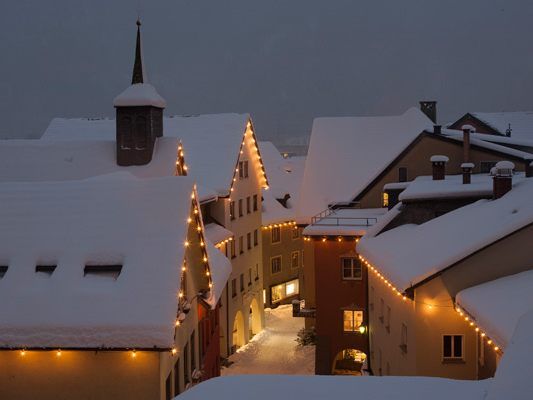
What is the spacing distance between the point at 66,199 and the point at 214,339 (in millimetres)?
10584

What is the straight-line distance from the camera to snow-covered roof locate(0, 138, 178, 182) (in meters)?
30.7

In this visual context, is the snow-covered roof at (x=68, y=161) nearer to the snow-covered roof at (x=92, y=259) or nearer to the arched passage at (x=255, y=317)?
the snow-covered roof at (x=92, y=259)

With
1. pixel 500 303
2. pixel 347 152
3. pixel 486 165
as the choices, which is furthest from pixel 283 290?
pixel 500 303

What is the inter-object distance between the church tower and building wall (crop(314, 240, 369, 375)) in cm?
908

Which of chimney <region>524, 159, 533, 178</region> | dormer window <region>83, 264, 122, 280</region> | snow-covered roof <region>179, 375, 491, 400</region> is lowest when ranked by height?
snow-covered roof <region>179, 375, 491, 400</region>

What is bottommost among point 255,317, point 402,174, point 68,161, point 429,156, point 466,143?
point 255,317

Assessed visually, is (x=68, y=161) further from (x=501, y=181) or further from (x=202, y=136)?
(x=501, y=181)

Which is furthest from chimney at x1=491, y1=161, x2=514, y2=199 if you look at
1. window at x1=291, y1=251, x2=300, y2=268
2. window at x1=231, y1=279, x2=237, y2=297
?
window at x1=291, y1=251, x2=300, y2=268

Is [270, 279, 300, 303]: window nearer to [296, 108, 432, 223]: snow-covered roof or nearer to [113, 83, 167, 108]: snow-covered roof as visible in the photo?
[296, 108, 432, 223]: snow-covered roof

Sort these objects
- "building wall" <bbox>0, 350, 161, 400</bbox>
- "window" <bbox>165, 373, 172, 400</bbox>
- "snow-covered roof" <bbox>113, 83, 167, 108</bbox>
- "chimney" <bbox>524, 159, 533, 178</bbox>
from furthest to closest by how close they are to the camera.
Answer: "snow-covered roof" <bbox>113, 83, 167, 108</bbox> < "chimney" <bbox>524, 159, 533, 178</bbox> < "window" <bbox>165, 373, 172, 400</bbox> < "building wall" <bbox>0, 350, 161, 400</bbox>

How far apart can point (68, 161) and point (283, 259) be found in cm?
2221

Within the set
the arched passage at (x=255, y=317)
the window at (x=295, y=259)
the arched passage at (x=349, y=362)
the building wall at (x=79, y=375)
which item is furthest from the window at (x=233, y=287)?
the building wall at (x=79, y=375)

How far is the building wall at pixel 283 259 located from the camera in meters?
48.8

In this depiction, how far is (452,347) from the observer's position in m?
19.7
